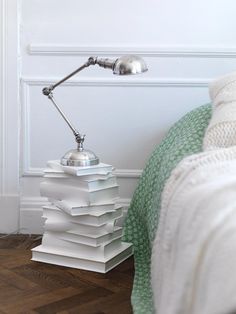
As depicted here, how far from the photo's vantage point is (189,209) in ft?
3.41

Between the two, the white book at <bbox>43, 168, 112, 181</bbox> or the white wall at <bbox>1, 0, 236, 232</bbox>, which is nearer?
the white book at <bbox>43, 168, 112, 181</bbox>

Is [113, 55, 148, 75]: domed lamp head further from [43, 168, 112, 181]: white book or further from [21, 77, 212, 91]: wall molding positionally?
[21, 77, 212, 91]: wall molding

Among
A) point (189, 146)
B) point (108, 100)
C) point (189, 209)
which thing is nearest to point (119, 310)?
point (189, 146)

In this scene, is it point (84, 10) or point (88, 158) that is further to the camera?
point (84, 10)

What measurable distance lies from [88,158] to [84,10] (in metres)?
0.74

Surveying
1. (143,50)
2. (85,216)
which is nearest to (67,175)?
(85,216)

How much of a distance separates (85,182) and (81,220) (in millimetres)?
143

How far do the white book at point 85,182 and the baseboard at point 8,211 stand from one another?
0.44m

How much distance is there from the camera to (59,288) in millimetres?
1777

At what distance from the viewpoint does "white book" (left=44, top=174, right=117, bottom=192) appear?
6.34 feet

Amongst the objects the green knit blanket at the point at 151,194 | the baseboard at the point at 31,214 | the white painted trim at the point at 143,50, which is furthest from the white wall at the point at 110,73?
the green knit blanket at the point at 151,194

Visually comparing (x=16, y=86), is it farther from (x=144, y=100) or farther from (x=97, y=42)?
(x=144, y=100)

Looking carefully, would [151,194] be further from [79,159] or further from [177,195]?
[177,195]

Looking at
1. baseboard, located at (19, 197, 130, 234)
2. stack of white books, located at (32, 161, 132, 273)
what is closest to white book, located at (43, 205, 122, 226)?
stack of white books, located at (32, 161, 132, 273)
